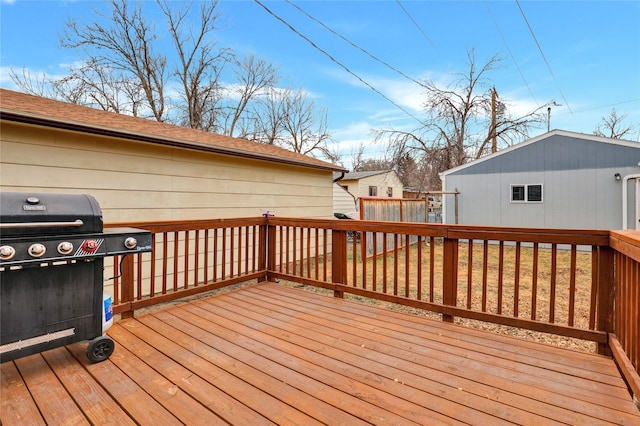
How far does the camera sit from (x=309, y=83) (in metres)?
15.9

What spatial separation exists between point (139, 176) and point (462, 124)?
15768mm

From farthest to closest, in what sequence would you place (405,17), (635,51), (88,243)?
1. (635,51)
2. (405,17)
3. (88,243)

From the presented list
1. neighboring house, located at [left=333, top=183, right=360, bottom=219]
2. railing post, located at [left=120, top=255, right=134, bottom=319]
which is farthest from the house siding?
railing post, located at [left=120, top=255, right=134, bottom=319]

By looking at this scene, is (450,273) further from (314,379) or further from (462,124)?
(462,124)

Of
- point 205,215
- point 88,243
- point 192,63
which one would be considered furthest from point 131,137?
point 192,63

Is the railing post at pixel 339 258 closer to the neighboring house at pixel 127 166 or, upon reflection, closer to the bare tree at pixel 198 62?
the neighboring house at pixel 127 166

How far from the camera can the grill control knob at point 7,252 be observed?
1599 millimetres

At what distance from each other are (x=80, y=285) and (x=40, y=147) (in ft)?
8.22

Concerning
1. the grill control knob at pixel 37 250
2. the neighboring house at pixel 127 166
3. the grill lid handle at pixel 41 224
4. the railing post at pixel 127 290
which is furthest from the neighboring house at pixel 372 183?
the grill control knob at pixel 37 250

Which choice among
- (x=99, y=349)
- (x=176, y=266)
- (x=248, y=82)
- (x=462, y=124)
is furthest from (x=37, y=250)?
(x=462, y=124)

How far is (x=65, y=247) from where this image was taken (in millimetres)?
1798

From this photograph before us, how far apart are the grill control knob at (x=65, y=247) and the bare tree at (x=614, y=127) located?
78.1 feet

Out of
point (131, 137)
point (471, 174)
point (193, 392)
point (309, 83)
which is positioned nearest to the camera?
point (193, 392)

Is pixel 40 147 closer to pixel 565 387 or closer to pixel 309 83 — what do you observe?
pixel 565 387
